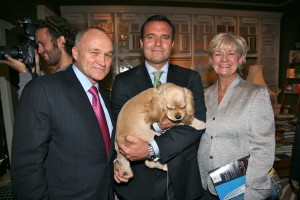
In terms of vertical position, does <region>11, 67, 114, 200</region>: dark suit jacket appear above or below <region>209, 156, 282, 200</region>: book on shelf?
above

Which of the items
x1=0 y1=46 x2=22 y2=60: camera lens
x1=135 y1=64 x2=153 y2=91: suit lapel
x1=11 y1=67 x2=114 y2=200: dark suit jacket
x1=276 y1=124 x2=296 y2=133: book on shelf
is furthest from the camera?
x1=276 y1=124 x2=296 y2=133: book on shelf

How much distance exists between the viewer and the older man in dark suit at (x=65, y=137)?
1298mm

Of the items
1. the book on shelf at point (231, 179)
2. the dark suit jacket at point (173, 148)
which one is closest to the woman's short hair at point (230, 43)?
the dark suit jacket at point (173, 148)

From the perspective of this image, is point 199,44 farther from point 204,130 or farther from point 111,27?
point 204,130

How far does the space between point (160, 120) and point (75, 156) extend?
0.71 metres

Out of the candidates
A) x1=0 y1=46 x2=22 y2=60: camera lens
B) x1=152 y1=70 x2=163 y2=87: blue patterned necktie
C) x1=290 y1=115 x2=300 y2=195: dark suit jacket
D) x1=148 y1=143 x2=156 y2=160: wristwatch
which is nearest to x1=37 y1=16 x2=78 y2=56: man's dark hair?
x1=0 y1=46 x2=22 y2=60: camera lens

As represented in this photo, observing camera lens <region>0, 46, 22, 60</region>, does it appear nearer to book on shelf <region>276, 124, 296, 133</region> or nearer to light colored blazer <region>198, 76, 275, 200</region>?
light colored blazer <region>198, 76, 275, 200</region>

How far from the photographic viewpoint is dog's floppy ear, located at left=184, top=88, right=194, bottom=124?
1.78m

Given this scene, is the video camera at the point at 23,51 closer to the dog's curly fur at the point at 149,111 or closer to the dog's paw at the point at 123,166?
the dog's curly fur at the point at 149,111

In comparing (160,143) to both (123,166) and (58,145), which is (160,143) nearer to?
(123,166)

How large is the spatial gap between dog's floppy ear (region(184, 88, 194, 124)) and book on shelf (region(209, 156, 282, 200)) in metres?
0.49

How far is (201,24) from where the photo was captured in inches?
270

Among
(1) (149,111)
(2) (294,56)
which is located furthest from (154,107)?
(2) (294,56)

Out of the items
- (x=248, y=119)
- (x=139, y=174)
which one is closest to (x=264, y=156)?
(x=248, y=119)
